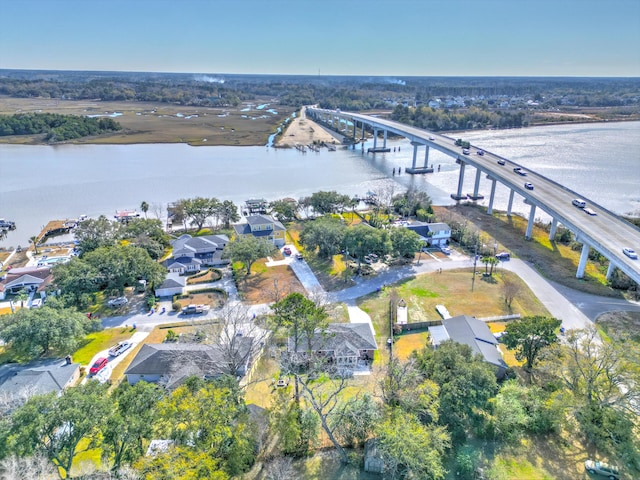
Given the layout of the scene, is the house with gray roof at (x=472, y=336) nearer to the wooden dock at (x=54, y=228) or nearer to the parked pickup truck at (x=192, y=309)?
the parked pickup truck at (x=192, y=309)

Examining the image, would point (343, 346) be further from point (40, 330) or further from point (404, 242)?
point (40, 330)

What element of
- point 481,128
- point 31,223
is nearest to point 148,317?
point 31,223

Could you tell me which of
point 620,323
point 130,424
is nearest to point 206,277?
point 130,424

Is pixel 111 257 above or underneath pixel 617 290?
above

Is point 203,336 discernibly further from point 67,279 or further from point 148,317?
point 67,279

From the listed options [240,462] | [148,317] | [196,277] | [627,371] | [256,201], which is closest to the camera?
[240,462]

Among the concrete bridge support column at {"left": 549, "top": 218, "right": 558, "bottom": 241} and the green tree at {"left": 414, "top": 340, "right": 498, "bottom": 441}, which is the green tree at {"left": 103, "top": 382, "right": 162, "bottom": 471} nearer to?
the green tree at {"left": 414, "top": 340, "right": 498, "bottom": 441}

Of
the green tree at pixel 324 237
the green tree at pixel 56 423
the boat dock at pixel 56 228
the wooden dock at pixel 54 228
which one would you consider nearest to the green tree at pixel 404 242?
the green tree at pixel 324 237
